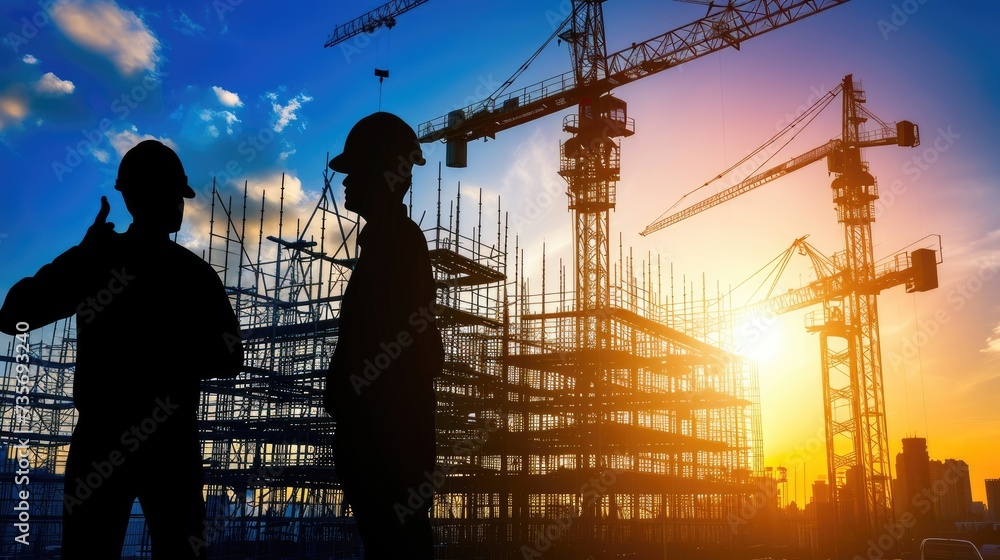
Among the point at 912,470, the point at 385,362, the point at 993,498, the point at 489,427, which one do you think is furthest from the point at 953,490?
the point at 385,362

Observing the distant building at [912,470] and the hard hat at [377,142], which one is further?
the distant building at [912,470]

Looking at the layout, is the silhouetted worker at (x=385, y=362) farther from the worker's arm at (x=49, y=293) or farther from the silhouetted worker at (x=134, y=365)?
the worker's arm at (x=49, y=293)

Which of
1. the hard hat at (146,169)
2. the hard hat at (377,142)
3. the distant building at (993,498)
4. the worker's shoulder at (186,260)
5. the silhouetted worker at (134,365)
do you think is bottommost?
the distant building at (993,498)

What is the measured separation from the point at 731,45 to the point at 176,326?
36.6 m

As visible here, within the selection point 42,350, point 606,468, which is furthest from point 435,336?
point 42,350

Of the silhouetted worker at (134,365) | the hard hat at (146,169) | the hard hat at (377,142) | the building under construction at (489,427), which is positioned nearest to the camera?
the silhouetted worker at (134,365)

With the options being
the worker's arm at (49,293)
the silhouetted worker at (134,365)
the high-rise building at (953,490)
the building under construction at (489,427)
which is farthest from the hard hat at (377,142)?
the high-rise building at (953,490)

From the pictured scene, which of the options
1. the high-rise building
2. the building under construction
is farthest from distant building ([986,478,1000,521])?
the building under construction

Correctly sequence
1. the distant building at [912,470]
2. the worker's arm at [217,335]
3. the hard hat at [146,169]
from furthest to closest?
the distant building at [912,470] → the hard hat at [146,169] → the worker's arm at [217,335]

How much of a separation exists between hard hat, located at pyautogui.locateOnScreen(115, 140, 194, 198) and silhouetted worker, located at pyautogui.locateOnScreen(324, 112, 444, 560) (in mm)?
674

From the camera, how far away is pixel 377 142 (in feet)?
11.1

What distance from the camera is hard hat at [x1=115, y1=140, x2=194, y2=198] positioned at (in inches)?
121

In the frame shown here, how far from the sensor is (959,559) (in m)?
11.8

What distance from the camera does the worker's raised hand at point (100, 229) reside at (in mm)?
2922
